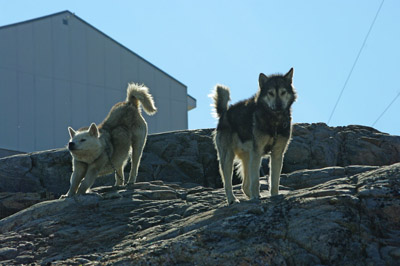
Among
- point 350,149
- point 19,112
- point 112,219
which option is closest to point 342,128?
point 350,149

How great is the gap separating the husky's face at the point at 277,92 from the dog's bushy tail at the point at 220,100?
1231 mm

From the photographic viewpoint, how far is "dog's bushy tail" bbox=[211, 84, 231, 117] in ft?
37.1

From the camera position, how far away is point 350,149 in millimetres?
15875

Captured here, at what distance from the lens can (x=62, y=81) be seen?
25672mm

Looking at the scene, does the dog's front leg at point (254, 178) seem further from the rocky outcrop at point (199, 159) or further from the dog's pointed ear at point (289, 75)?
the rocky outcrop at point (199, 159)

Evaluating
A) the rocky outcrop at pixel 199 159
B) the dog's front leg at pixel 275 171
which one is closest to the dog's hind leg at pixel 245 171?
the dog's front leg at pixel 275 171

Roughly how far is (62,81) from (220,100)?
15717mm

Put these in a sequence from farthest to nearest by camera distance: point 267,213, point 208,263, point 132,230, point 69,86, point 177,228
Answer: point 69,86
point 132,230
point 177,228
point 267,213
point 208,263

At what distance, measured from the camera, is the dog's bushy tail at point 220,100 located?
37.1ft

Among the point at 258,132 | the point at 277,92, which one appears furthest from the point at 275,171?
the point at 277,92

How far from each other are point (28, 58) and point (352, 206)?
1942 cm

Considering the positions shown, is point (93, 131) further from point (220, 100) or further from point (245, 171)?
point (245, 171)

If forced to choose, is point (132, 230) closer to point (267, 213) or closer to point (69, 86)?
point (267, 213)

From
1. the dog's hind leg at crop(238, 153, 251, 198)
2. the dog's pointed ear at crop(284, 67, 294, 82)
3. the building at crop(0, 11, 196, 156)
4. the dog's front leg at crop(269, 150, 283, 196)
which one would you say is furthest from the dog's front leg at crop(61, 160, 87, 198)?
the building at crop(0, 11, 196, 156)
